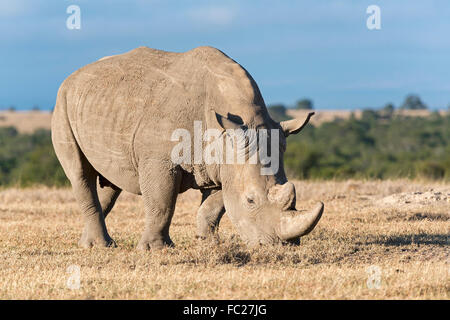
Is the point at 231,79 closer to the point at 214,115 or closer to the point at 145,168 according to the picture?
the point at 214,115

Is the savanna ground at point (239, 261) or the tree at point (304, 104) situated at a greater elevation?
the savanna ground at point (239, 261)

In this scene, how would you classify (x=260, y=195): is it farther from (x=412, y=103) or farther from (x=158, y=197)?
(x=412, y=103)

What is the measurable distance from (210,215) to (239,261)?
4.34 feet

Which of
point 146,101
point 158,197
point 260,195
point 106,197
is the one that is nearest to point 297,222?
point 260,195

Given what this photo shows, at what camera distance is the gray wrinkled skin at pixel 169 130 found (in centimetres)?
806

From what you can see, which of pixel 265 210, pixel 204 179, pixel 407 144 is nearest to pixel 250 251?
pixel 265 210

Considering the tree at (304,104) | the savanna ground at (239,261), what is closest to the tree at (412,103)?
the tree at (304,104)

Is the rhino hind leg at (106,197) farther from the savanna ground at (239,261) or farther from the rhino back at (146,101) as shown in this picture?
the rhino back at (146,101)

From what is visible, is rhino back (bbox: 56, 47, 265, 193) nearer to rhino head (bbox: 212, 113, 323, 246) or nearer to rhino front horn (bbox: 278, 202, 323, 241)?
rhino head (bbox: 212, 113, 323, 246)

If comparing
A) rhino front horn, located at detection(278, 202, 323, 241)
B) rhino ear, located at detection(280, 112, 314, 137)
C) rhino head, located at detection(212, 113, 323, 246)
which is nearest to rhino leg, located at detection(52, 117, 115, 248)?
Result: rhino head, located at detection(212, 113, 323, 246)
